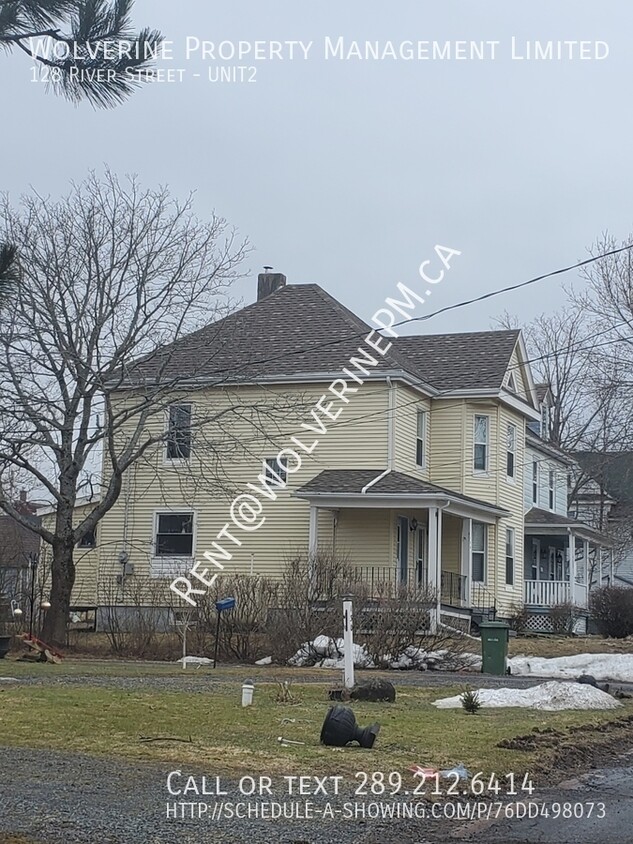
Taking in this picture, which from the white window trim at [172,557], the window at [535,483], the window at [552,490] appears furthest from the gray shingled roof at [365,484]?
the window at [552,490]

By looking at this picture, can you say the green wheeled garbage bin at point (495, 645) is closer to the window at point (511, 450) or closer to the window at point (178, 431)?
the window at point (178, 431)

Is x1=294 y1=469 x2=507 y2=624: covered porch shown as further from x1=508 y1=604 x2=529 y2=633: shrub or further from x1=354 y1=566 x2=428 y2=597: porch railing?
x1=508 y1=604 x2=529 y2=633: shrub

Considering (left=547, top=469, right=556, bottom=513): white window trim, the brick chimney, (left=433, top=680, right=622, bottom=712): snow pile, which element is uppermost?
the brick chimney

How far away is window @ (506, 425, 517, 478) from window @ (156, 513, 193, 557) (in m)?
10.1

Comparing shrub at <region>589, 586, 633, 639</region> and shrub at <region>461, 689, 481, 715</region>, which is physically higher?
shrub at <region>589, 586, 633, 639</region>

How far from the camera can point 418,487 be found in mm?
29578

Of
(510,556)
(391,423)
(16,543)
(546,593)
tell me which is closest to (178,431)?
(391,423)

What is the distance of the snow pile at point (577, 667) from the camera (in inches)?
850

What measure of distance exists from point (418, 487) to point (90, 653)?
9.25m

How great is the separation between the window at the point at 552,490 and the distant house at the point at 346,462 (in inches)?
309

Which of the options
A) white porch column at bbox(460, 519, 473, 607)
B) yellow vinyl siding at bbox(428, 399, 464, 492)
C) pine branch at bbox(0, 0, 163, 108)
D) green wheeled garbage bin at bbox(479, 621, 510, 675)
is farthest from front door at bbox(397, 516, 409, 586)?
pine branch at bbox(0, 0, 163, 108)

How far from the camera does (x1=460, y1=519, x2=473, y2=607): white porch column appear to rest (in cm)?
3328

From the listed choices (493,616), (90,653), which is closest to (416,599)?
(90,653)

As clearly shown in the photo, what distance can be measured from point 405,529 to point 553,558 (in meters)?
14.3
